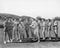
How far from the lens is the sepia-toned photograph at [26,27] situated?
383cm

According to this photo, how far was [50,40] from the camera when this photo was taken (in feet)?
12.9

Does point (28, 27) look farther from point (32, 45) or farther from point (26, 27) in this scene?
point (32, 45)

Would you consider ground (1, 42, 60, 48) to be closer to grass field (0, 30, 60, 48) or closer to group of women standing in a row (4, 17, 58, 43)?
grass field (0, 30, 60, 48)

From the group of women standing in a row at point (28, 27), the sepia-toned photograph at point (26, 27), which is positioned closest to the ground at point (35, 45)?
the sepia-toned photograph at point (26, 27)

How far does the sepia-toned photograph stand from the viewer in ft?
12.6

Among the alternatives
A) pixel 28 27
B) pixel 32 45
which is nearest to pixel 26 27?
pixel 28 27

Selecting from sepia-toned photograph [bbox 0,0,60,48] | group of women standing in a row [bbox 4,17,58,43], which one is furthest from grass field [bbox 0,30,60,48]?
group of women standing in a row [bbox 4,17,58,43]

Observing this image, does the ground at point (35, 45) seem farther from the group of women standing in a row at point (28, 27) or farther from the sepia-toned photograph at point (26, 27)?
the group of women standing in a row at point (28, 27)

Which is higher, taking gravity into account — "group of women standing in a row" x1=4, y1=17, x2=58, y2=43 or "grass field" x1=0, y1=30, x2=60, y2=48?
"group of women standing in a row" x1=4, y1=17, x2=58, y2=43

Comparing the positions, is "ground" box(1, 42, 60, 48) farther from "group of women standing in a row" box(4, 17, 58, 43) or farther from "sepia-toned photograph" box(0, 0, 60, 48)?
"group of women standing in a row" box(4, 17, 58, 43)

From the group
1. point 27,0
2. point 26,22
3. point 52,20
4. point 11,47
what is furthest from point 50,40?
point 27,0

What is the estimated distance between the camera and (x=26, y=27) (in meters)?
3.87

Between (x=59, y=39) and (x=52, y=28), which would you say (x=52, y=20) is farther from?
(x=59, y=39)

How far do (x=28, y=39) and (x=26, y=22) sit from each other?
516mm
